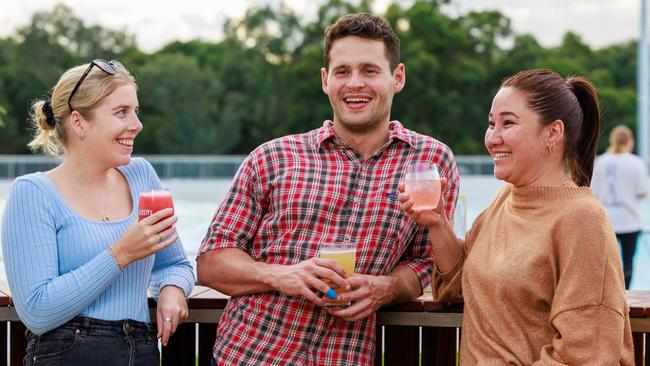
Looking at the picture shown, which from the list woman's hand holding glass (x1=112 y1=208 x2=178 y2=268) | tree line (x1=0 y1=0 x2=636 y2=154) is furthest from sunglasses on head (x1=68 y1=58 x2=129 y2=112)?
tree line (x1=0 y1=0 x2=636 y2=154)

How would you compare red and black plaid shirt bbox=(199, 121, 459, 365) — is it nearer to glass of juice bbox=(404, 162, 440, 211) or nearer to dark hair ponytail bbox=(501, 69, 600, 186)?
glass of juice bbox=(404, 162, 440, 211)

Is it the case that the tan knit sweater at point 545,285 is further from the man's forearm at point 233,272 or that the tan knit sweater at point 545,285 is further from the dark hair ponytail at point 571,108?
the man's forearm at point 233,272

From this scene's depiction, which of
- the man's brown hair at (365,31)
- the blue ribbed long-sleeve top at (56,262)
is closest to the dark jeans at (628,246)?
the man's brown hair at (365,31)

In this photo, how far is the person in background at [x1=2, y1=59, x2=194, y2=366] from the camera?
2521 millimetres

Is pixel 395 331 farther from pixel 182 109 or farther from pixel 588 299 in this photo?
pixel 182 109

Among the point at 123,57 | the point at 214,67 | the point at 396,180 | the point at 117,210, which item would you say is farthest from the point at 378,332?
the point at 123,57

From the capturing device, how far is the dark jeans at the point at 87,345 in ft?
8.45

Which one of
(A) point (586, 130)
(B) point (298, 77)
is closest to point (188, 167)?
(B) point (298, 77)

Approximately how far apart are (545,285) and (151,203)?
3.95 feet

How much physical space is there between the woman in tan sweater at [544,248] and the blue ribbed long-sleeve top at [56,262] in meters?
0.94

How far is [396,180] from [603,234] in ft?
2.68

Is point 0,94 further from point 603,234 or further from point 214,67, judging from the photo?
point 603,234

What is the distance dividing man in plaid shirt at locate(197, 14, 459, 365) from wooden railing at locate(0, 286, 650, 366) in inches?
4.1

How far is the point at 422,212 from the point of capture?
103 inches
